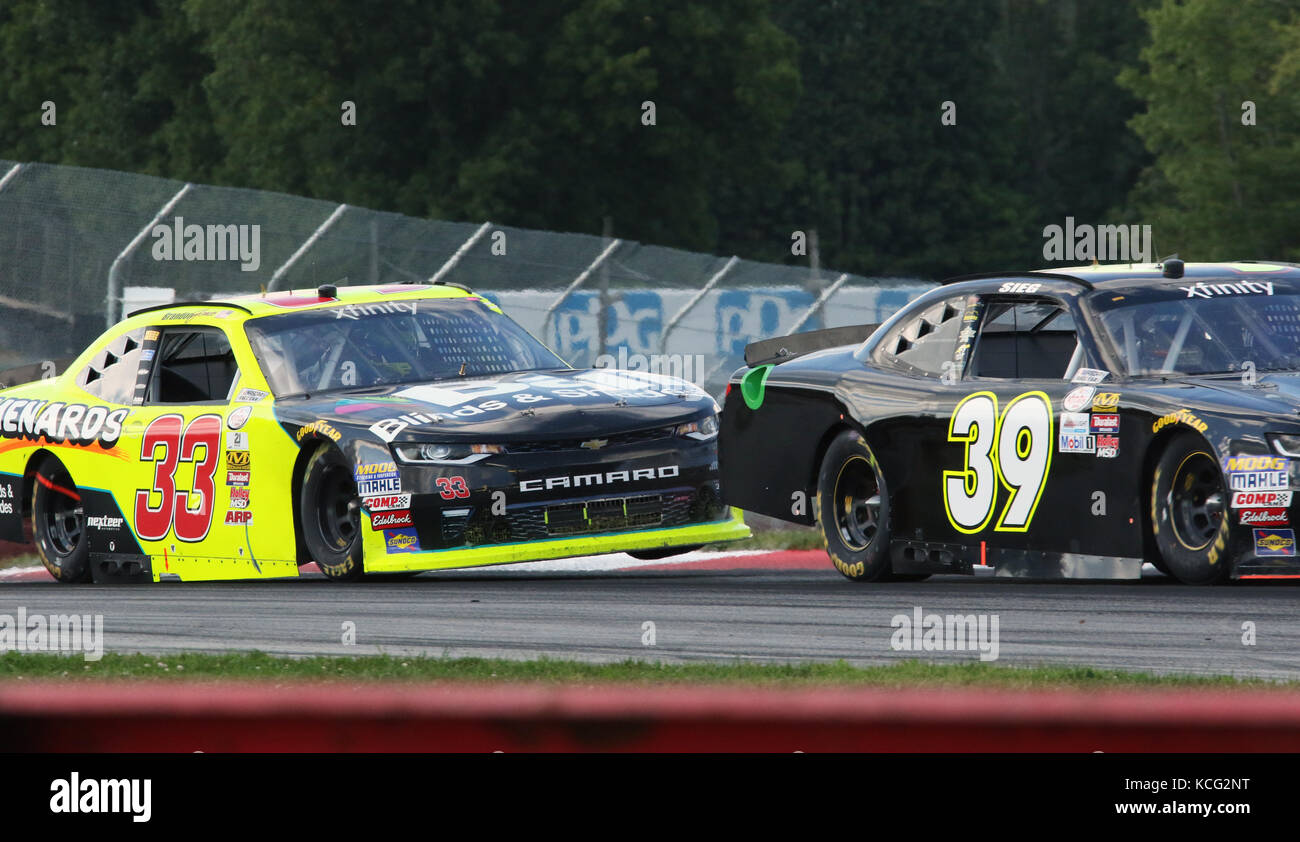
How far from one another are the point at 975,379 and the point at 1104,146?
66316mm

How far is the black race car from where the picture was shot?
8233 mm

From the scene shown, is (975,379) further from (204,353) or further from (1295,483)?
(204,353)

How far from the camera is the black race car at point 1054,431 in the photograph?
8.23 meters

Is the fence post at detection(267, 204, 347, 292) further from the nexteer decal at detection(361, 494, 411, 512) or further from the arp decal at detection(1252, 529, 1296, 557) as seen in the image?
the arp decal at detection(1252, 529, 1296, 557)

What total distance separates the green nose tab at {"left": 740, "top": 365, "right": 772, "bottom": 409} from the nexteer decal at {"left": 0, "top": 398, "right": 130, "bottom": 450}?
3.56 meters

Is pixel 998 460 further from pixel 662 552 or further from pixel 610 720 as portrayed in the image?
pixel 610 720

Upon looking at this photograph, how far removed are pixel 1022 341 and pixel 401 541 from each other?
121 inches

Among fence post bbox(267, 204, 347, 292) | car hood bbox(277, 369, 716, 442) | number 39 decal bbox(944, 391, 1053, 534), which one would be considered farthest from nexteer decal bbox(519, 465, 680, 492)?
fence post bbox(267, 204, 347, 292)

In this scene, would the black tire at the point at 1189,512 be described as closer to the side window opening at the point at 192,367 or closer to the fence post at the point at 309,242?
the side window opening at the point at 192,367

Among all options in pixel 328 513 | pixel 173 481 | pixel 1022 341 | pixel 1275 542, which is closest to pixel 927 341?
pixel 1022 341

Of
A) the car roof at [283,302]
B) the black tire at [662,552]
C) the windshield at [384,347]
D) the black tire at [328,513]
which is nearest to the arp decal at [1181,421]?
the black tire at [662,552]

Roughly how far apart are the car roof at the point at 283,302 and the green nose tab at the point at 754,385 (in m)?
2.19

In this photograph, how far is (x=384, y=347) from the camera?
11688mm

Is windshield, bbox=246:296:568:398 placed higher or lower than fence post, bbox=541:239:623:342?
lower
